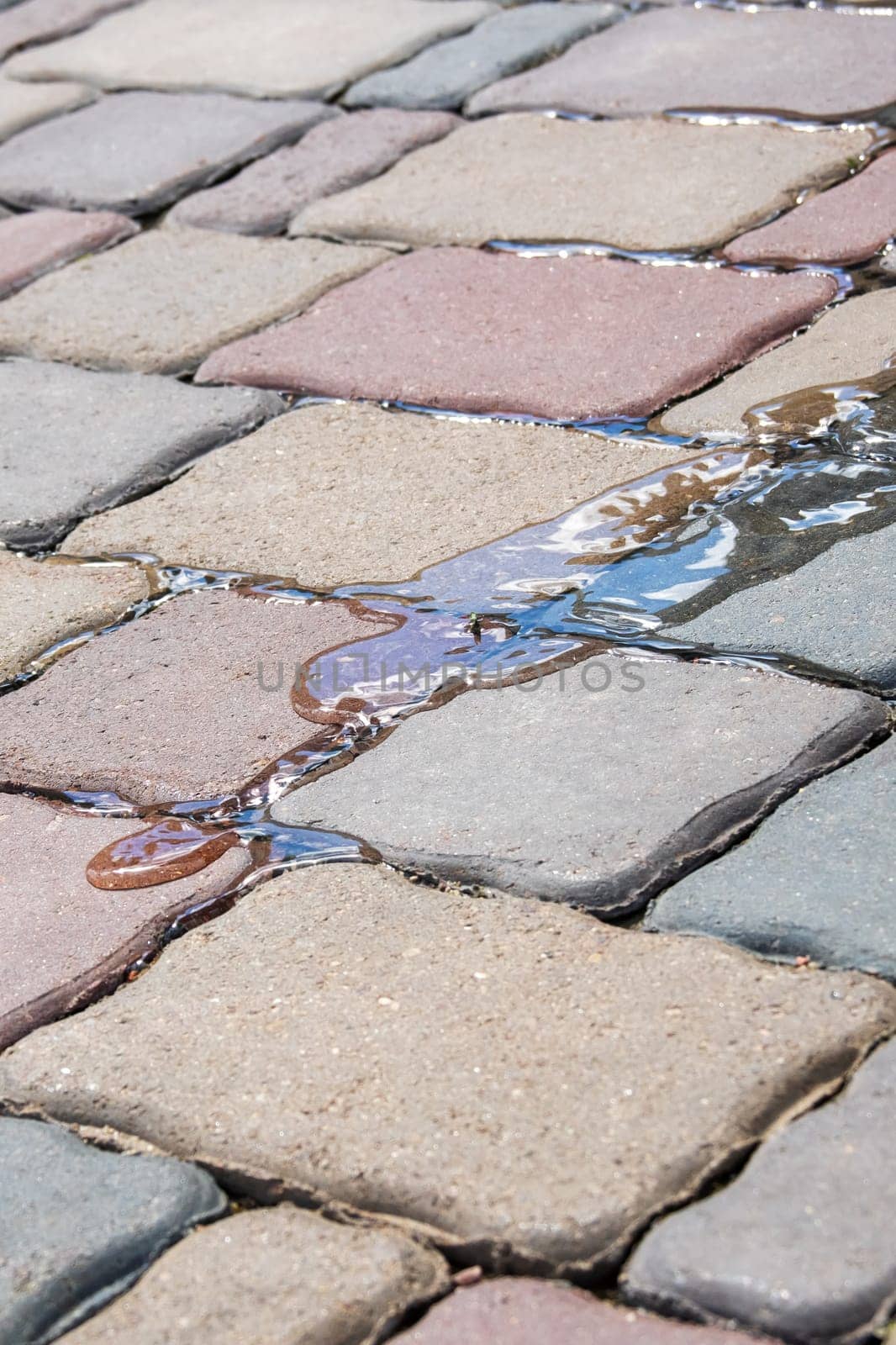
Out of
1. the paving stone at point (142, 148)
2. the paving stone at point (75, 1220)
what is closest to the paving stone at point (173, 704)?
the paving stone at point (75, 1220)

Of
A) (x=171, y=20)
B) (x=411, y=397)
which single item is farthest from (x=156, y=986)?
(x=171, y=20)

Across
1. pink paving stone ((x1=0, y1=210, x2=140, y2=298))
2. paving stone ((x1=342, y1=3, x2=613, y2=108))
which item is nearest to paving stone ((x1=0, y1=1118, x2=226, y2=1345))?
pink paving stone ((x1=0, y1=210, x2=140, y2=298))

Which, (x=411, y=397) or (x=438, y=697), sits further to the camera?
(x=411, y=397)

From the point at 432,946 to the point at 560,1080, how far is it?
171 millimetres

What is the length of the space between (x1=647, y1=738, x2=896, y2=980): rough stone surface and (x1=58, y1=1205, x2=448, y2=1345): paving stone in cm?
33

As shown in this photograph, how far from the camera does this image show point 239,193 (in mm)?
2617

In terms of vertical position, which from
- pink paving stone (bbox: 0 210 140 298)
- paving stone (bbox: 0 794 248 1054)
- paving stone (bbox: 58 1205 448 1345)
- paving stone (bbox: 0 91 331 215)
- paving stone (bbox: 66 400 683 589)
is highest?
paving stone (bbox: 0 91 331 215)

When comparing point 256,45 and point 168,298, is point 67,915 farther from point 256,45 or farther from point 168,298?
point 256,45

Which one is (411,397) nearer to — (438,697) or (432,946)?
(438,697)

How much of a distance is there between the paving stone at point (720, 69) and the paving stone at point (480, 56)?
48mm

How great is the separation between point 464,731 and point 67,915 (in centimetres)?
37

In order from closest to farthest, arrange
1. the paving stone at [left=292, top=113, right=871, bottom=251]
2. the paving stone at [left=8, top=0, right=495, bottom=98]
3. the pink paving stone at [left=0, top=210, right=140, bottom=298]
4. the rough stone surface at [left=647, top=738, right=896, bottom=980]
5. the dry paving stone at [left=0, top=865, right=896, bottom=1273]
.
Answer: the dry paving stone at [left=0, top=865, right=896, bottom=1273]
the rough stone surface at [left=647, top=738, right=896, bottom=980]
the paving stone at [left=292, top=113, right=871, bottom=251]
the pink paving stone at [left=0, top=210, right=140, bottom=298]
the paving stone at [left=8, top=0, right=495, bottom=98]

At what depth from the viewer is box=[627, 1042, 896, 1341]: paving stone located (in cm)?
87

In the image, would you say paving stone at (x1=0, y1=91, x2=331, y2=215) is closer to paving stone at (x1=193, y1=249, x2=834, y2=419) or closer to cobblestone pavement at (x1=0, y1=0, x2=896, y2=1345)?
cobblestone pavement at (x1=0, y1=0, x2=896, y2=1345)
